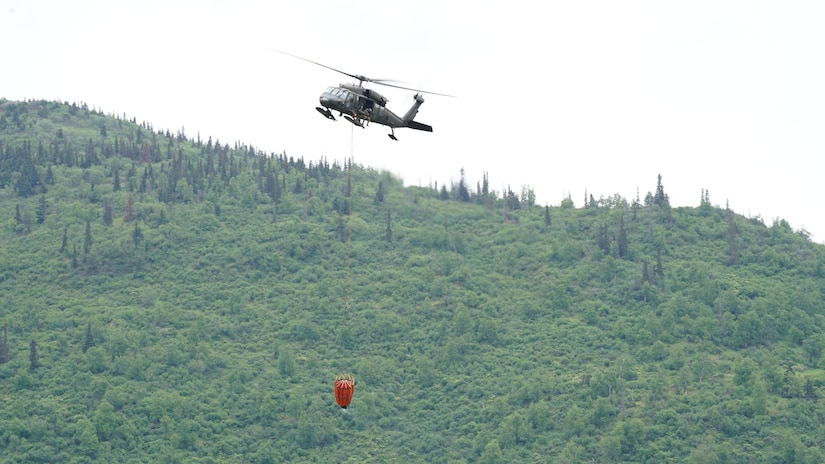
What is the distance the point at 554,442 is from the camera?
155125mm

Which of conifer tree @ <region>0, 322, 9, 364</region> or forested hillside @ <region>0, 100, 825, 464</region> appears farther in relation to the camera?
conifer tree @ <region>0, 322, 9, 364</region>

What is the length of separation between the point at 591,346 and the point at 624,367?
9.18 metres

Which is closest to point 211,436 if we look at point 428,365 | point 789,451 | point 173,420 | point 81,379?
point 173,420

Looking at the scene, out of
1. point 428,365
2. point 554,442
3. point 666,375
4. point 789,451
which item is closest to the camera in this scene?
point 789,451

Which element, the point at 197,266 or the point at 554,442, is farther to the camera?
the point at 197,266

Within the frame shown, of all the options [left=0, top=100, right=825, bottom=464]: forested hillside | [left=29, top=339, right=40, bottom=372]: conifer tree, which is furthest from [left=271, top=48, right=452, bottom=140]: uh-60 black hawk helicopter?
[left=29, top=339, right=40, bottom=372]: conifer tree

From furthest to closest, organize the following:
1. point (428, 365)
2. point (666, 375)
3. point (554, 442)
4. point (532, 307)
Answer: point (532, 307) → point (428, 365) → point (666, 375) → point (554, 442)

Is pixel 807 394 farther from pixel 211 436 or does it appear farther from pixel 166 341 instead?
pixel 166 341

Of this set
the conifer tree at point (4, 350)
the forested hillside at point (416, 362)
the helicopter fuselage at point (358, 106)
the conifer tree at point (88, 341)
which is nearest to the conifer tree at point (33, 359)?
the forested hillside at point (416, 362)

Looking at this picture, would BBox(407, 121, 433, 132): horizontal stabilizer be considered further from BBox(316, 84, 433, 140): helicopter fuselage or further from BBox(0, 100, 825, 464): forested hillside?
BBox(0, 100, 825, 464): forested hillside

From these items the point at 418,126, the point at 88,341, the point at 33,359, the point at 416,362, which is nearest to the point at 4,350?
the point at 33,359

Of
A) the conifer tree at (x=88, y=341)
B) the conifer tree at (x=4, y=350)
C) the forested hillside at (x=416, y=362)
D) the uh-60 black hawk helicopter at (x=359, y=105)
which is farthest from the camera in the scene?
the conifer tree at (x=88, y=341)

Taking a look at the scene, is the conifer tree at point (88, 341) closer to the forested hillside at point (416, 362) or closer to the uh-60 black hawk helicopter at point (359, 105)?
the forested hillside at point (416, 362)

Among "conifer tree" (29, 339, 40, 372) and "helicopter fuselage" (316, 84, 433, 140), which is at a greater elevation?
"helicopter fuselage" (316, 84, 433, 140)
